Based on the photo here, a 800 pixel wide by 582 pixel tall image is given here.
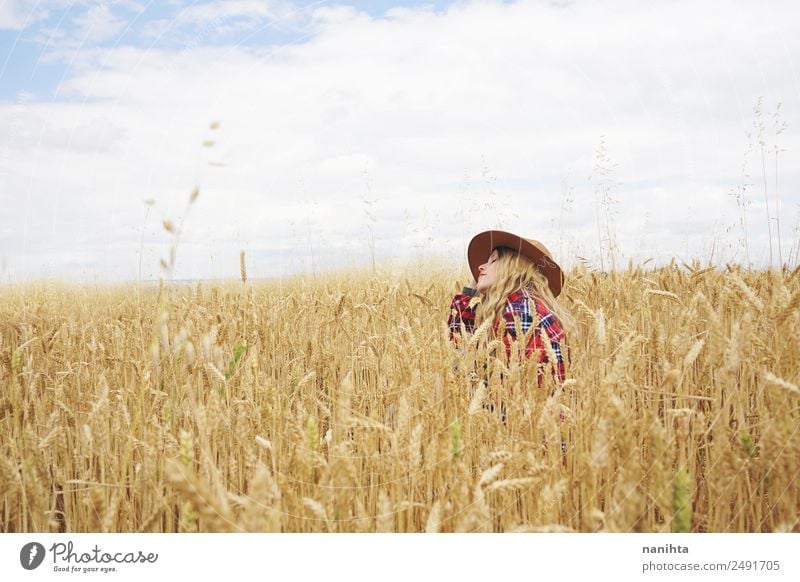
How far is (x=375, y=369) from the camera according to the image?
2.08 meters

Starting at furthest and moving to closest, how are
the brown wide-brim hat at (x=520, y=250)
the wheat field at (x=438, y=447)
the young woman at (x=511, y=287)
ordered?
the brown wide-brim hat at (x=520, y=250)
the young woman at (x=511, y=287)
the wheat field at (x=438, y=447)

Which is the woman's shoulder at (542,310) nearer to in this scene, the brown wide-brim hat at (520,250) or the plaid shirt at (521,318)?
the plaid shirt at (521,318)

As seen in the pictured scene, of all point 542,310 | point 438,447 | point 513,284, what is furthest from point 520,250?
point 438,447

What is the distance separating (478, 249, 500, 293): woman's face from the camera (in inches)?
104

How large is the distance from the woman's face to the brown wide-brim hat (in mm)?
61

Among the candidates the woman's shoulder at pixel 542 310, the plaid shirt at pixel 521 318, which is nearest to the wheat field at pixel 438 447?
the plaid shirt at pixel 521 318

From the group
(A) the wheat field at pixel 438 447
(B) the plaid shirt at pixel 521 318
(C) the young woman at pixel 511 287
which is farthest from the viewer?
(C) the young woman at pixel 511 287

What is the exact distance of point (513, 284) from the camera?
8.48 ft

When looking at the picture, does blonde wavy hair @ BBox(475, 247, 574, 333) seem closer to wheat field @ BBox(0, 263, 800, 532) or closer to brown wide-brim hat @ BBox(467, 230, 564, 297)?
brown wide-brim hat @ BBox(467, 230, 564, 297)

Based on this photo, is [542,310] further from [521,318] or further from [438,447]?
[438,447]

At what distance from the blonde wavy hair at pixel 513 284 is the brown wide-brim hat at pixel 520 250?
37 millimetres

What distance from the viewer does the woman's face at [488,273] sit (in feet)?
8.64

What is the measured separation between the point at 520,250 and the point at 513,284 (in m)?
0.17
